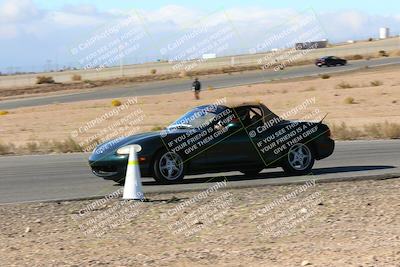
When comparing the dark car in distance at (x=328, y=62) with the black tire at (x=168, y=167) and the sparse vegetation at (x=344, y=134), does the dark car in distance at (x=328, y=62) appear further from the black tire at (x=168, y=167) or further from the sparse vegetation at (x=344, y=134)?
the black tire at (x=168, y=167)

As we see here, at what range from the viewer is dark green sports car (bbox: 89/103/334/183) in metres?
13.4

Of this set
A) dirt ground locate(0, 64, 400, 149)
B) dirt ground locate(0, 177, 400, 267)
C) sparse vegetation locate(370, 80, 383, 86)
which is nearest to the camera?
dirt ground locate(0, 177, 400, 267)

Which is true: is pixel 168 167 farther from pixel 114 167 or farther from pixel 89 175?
pixel 89 175

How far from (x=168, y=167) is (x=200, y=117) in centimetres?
108

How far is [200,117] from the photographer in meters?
13.9

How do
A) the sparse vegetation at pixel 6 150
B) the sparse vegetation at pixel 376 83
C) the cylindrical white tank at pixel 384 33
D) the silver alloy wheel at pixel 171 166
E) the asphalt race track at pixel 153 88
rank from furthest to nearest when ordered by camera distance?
the cylindrical white tank at pixel 384 33, the asphalt race track at pixel 153 88, the sparse vegetation at pixel 376 83, the sparse vegetation at pixel 6 150, the silver alloy wheel at pixel 171 166

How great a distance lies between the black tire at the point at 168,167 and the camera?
13430 millimetres

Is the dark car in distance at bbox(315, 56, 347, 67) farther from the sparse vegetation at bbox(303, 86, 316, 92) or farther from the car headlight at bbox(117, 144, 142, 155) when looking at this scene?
the car headlight at bbox(117, 144, 142, 155)

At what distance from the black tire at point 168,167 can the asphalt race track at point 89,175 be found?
21 cm

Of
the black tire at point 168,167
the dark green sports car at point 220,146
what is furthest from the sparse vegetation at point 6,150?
the black tire at point 168,167

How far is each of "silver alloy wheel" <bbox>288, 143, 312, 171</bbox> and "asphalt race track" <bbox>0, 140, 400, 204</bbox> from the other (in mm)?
288

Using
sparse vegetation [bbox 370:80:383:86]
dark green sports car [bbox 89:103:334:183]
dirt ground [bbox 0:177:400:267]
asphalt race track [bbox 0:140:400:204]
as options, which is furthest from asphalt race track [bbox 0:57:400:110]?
dirt ground [bbox 0:177:400:267]

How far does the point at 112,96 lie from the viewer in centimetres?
5703

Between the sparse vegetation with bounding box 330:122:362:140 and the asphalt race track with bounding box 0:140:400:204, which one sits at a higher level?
the asphalt race track with bounding box 0:140:400:204
